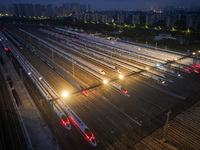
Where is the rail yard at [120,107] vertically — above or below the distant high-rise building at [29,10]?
below

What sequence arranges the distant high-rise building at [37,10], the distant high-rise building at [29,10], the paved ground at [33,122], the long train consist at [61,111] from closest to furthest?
the long train consist at [61,111]
the paved ground at [33,122]
the distant high-rise building at [29,10]
the distant high-rise building at [37,10]

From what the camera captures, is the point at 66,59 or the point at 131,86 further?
the point at 66,59

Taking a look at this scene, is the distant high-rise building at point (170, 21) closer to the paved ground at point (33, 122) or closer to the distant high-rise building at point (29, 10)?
the paved ground at point (33, 122)

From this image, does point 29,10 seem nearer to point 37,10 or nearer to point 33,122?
point 37,10

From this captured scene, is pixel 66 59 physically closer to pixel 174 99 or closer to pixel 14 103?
pixel 14 103

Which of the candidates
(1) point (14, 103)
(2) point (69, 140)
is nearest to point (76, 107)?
(2) point (69, 140)

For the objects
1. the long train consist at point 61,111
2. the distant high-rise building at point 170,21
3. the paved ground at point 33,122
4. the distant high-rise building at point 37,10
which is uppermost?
the distant high-rise building at point 37,10

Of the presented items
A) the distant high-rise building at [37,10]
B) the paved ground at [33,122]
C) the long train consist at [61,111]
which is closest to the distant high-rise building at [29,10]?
the distant high-rise building at [37,10]

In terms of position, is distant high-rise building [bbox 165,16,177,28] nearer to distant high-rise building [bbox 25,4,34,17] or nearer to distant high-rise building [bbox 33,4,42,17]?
distant high-rise building [bbox 33,4,42,17]

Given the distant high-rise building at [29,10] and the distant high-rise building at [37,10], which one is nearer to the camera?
the distant high-rise building at [29,10]

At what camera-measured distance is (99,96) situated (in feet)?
59.0

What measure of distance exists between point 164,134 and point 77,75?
49.7 ft

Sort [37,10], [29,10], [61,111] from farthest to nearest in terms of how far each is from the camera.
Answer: [37,10], [29,10], [61,111]

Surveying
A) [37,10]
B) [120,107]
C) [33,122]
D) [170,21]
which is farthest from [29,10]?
[120,107]
